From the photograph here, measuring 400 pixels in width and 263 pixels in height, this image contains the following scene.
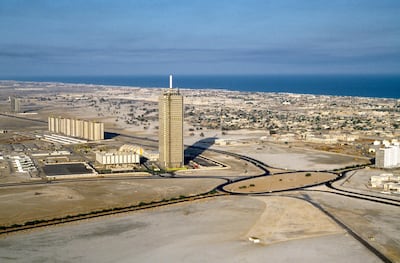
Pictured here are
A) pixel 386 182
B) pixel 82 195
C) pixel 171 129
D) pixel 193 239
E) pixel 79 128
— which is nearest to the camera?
pixel 193 239

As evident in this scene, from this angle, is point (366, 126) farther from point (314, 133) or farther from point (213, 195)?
point (213, 195)

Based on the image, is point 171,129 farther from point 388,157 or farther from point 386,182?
point 388,157

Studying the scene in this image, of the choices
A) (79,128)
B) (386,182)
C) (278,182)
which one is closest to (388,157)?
(386,182)

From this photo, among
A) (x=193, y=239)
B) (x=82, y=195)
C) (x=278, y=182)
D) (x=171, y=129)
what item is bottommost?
(x=193, y=239)

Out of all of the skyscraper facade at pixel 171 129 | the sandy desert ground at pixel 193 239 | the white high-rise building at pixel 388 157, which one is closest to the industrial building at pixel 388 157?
the white high-rise building at pixel 388 157

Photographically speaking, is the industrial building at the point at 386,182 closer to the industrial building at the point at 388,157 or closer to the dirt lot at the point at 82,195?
the industrial building at the point at 388,157

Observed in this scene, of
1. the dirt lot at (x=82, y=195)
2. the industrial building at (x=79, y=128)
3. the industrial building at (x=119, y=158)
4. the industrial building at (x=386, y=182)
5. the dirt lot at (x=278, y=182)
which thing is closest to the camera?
the dirt lot at (x=82, y=195)

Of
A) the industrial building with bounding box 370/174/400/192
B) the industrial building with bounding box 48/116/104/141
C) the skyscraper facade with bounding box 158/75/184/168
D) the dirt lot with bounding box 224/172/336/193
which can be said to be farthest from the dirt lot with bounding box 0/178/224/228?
the industrial building with bounding box 48/116/104/141
